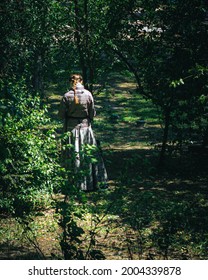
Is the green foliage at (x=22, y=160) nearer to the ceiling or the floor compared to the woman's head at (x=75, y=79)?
nearer to the floor

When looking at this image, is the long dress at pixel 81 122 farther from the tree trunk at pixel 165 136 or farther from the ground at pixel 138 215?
the tree trunk at pixel 165 136

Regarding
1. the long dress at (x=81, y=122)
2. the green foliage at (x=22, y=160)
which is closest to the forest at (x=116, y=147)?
the green foliage at (x=22, y=160)

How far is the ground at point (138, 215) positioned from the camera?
6.66m

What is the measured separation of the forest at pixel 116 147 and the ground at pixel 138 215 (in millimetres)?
21

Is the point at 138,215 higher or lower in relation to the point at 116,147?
lower

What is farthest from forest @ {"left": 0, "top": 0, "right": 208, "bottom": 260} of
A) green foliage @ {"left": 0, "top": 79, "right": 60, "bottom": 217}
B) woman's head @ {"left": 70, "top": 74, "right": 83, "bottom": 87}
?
woman's head @ {"left": 70, "top": 74, "right": 83, "bottom": 87}

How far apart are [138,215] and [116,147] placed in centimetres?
485

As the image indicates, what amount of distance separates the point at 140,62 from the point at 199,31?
1521mm

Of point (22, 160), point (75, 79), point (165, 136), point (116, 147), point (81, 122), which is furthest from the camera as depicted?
point (116, 147)

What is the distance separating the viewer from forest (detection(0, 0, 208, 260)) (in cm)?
679

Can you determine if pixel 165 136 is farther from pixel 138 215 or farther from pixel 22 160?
pixel 22 160

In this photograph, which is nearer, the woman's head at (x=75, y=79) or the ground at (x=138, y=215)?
the ground at (x=138, y=215)

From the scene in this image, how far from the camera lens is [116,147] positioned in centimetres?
1294

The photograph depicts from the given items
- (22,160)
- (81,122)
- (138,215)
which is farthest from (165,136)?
(22,160)
